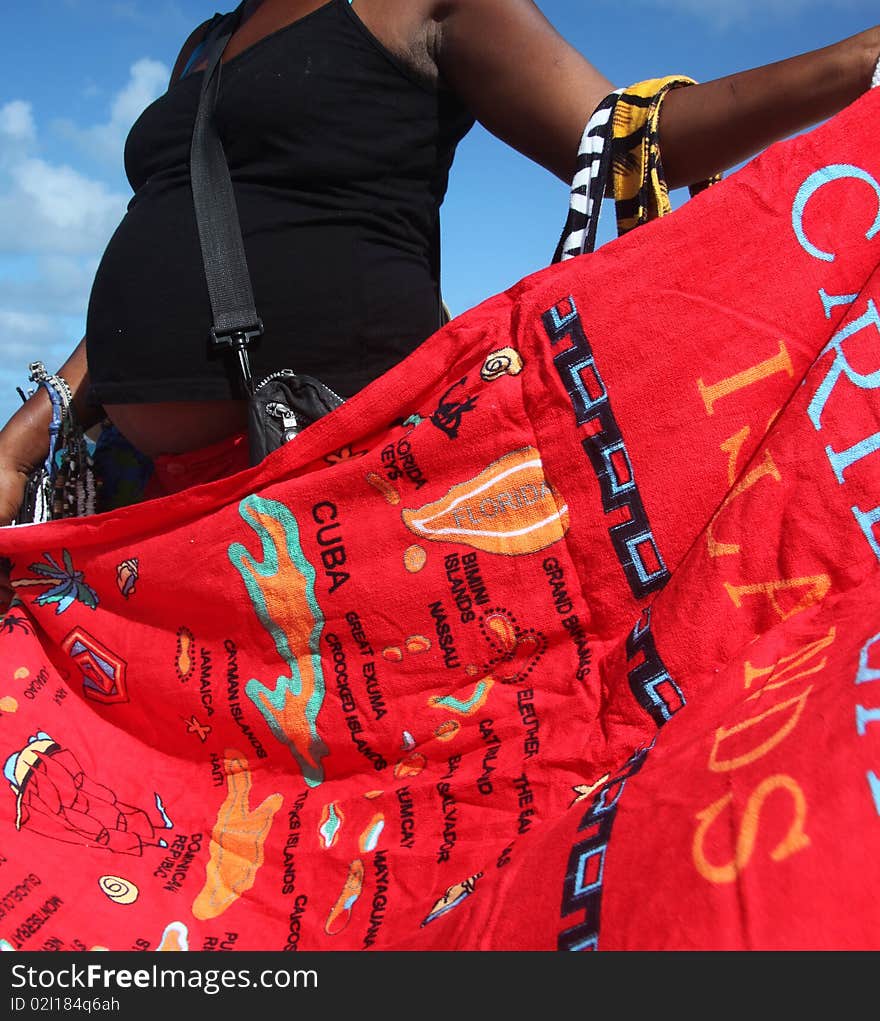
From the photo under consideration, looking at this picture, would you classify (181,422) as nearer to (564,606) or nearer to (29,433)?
Answer: (29,433)

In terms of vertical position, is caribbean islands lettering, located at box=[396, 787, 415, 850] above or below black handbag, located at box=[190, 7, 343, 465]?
below

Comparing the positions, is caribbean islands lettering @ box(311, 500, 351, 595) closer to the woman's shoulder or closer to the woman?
the woman

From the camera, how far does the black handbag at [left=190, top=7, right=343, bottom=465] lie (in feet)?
4.14

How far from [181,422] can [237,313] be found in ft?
0.70

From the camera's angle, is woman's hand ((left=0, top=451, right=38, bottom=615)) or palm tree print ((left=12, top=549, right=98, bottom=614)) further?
woman's hand ((left=0, top=451, right=38, bottom=615))

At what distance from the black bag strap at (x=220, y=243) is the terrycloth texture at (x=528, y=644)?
0.20m

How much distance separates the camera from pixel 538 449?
110cm

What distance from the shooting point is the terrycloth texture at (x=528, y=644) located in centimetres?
75

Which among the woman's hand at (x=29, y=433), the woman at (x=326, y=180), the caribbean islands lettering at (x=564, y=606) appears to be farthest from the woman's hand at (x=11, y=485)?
the caribbean islands lettering at (x=564, y=606)

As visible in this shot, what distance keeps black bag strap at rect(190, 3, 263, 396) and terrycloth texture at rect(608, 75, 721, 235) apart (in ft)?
1.75

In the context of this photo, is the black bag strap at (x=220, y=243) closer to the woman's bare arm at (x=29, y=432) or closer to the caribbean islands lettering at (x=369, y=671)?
the caribbean islands lettering at (x=369, y=671)

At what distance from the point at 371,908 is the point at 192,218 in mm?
966

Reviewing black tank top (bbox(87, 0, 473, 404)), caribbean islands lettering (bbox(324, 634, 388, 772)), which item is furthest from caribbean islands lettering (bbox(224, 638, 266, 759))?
black tank top (bbox(87, 0, 473, 404))

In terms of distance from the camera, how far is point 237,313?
1.28 metres
